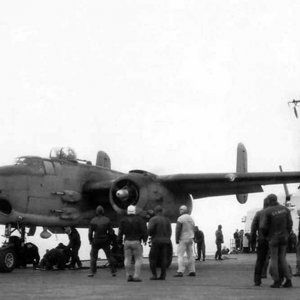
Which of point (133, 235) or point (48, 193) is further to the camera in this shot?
point (48, 193)

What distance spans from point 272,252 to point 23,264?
1209cm

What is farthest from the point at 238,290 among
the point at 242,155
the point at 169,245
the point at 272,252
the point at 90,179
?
the point at 242,155

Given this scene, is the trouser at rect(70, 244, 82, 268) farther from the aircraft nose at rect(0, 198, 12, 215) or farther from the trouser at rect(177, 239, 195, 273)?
the trouser at rect(177, 239, 195, 273)

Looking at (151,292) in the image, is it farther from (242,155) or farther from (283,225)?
(242,155)

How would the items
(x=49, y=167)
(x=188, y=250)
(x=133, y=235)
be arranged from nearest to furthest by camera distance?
(x=133, y=235) → (x=188, y=250) → (x=49, y=167)

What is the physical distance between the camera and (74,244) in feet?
71.6

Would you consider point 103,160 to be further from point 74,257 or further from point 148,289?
point 148,289

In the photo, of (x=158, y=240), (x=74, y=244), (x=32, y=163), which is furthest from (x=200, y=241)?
(x=158, y=240)

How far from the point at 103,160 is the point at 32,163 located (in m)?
9.03

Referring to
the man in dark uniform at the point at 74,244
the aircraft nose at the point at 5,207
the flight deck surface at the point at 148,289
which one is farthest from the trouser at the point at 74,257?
the flight deck surface at the point at 148,289

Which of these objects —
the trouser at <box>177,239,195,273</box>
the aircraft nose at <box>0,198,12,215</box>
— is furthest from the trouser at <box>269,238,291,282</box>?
the aircraft nose at <box>0,198,12,215</box>

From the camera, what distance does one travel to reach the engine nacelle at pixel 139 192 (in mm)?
21688

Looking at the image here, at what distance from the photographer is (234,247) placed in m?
47.5

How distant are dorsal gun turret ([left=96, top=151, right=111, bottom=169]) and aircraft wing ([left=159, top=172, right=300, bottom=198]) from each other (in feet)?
23.3
